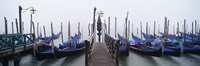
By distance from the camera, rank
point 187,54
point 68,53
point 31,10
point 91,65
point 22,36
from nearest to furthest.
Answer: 1. point 91,65
2. point 22,36
3. point 68,53
4. point 31,10
5. point 187,54

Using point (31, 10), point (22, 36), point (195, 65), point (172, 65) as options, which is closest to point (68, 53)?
point (22, 36)

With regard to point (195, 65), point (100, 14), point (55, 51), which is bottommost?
point (195, 65)

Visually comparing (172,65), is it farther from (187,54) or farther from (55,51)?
(55,51)

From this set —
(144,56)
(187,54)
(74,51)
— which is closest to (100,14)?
(74,51)

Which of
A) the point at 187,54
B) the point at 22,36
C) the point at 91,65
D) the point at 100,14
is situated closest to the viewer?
the point at 91,65

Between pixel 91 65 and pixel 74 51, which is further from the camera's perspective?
pixel 74 51

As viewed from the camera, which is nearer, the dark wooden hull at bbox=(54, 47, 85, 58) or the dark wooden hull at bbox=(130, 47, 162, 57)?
the dark wooden hull at bbox=(54, 47, 85, 58)

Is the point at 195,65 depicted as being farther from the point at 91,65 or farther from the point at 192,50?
the point at 91,65

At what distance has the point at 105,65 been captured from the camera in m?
4.58

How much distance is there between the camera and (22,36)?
8.85m

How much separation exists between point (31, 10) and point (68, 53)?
3928 mm

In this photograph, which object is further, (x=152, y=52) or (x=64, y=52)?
(x=152, y=52)

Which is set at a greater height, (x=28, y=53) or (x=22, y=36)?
(x=22, y=36)

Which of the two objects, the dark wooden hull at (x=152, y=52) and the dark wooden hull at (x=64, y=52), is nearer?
the dark wooden hull at (x=64, y=52)
